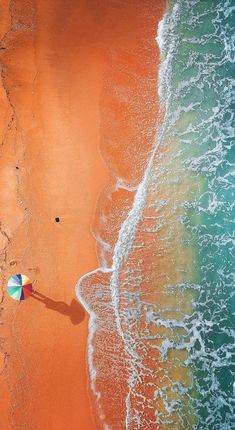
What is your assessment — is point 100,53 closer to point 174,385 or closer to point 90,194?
point 90,194

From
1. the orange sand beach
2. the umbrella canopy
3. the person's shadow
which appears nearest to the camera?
the umbrella canopy

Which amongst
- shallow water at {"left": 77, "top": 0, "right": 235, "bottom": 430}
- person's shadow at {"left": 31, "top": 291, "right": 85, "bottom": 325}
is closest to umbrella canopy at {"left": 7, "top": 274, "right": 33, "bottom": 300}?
person's shadow at {"left": 31, "top": 291, "right": 85, "bottom": 325}

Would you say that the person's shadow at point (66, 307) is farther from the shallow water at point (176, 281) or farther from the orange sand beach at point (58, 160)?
the shallow water at point (176, 281)

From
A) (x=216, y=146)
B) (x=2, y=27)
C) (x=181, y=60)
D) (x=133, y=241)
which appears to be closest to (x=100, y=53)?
(x=181, y=60)

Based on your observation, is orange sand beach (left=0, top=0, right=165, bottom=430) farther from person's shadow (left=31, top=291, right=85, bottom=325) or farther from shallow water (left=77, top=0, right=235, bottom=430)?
shallow water (left=77, top=0, right=235, bottom=430)

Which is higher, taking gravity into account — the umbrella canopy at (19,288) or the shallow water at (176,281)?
the umbrella canopy at (19,288)

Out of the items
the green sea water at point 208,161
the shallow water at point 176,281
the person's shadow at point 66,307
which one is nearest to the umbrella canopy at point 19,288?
the person's shadow at point 66,307

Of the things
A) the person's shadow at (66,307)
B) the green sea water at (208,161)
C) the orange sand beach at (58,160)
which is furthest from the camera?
the person's shadow at (66,307)
